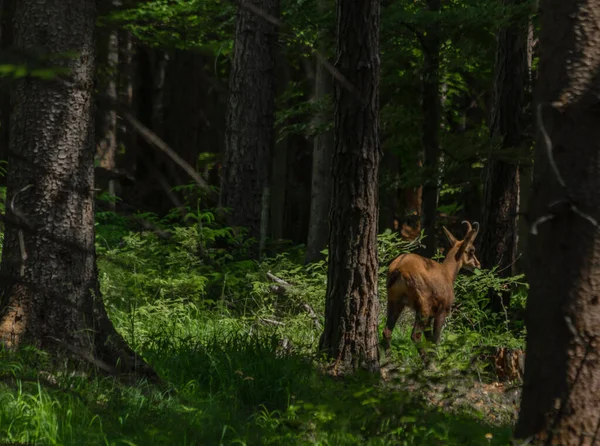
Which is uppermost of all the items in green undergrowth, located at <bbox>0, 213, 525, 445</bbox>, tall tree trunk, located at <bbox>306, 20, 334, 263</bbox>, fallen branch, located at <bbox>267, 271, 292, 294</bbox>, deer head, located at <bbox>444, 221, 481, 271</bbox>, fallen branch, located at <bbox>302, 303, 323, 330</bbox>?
tall tree trunk, located at <bbox>306, 20, 334, 263</bbox>

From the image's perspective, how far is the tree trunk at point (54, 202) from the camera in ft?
22.5

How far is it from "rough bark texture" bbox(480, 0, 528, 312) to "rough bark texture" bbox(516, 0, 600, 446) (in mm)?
8513

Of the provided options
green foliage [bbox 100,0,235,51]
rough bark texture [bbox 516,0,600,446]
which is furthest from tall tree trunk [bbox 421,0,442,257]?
rough bark texture [bbox 516,0,600,446]

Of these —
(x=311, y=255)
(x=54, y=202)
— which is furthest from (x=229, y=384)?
(x=311, y=255)

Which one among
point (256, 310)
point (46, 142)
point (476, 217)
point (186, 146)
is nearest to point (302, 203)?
point (476, 217)

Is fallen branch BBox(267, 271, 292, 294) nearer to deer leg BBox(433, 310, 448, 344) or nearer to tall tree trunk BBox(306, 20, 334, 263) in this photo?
deer leg BBox(433, 310, 448, 344)

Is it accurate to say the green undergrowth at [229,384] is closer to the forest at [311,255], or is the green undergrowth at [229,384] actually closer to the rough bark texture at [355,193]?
the forest at [311,255]

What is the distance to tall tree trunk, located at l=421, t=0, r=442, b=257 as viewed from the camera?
1380 cm

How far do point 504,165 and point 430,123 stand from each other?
145 cm

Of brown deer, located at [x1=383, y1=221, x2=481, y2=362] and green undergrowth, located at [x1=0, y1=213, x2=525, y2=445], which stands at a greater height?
brown deer, located at [x1=383, y1=221, x2=481, y2=362]

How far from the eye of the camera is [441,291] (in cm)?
1046

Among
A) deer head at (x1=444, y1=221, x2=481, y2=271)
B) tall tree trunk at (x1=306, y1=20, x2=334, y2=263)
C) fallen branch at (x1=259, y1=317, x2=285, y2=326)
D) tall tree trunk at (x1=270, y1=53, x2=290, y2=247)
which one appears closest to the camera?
fallen branch at (x1=259, y1=317, x2=285, y2=326)

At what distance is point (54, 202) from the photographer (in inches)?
272

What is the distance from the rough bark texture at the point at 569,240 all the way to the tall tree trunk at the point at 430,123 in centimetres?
892
